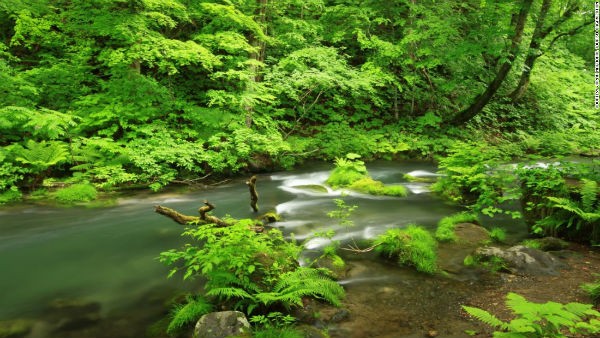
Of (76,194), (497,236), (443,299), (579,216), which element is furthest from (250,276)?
(76,194)

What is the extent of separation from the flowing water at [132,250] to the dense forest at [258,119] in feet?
1.49

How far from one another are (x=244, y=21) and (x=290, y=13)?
6763 millimetres

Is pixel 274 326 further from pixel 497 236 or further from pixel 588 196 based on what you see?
pixel 588 196

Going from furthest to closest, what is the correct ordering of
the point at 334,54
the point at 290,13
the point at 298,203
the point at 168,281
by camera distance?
the point at 290,13
the point at 334,54
the point at 298,203
the point at 168,281

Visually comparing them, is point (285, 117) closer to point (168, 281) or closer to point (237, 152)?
point (237, 152)

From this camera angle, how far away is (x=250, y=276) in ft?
15.4

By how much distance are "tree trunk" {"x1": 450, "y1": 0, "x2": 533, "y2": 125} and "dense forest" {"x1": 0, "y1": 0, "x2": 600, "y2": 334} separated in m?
0.08

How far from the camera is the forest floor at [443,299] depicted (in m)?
4.17

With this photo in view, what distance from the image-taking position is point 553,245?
6305 millimetres

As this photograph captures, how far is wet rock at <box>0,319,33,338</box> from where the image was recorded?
416 cm

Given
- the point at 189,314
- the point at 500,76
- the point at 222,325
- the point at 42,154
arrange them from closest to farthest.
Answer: the point at 222,325 → the point at 189,314 → the point at 42,154 → the point at 500,76

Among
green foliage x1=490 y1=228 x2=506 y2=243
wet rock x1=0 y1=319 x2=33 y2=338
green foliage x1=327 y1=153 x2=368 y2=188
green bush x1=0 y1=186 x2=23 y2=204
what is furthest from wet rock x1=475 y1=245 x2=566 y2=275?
green bush x1=0 y1=186 x2=23 y2=204

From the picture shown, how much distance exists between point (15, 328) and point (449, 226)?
6.97m

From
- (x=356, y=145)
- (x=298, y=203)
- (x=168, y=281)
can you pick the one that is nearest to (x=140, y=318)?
(x=168, y=281)
